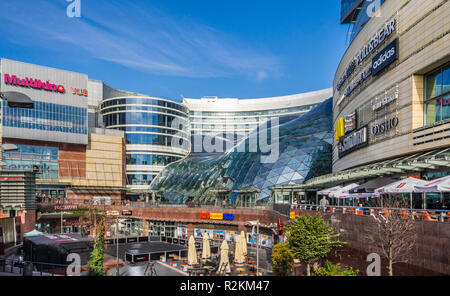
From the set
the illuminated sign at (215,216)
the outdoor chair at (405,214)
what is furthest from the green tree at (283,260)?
the illuminated sign at (215,216)

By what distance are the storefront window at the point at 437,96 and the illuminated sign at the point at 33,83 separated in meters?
68.9

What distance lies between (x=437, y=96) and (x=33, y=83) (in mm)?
70372

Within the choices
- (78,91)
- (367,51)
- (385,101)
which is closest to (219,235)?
(385,101)

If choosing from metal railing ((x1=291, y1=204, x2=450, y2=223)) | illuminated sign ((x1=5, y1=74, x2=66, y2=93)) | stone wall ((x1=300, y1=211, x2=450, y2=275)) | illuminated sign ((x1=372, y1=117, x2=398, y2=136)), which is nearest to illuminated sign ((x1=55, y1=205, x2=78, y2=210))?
illuminated sign ((x1=5, y1=74, x2=66, y2=93))

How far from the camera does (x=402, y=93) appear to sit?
29.2m

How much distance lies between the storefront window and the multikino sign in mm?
9125

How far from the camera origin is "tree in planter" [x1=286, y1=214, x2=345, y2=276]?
922 inches

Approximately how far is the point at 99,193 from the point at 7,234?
40.8 metres

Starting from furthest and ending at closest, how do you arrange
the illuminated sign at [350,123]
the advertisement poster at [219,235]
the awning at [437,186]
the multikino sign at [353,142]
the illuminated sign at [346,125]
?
the advertisement poster at [219,235] → the illuminated sign at [346,125] → the illuminated sign at [350,123] → the multikino sign at [353,142] → the awning at [437,186]

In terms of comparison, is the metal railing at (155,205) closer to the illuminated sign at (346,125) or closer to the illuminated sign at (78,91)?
the illuminated sign at (346,125)

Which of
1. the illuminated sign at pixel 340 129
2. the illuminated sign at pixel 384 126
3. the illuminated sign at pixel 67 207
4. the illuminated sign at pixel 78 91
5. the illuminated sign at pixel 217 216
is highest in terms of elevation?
the illuminated sign at pixel 78 91

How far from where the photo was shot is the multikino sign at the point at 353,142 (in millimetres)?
36719

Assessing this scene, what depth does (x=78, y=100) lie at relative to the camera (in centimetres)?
8044
